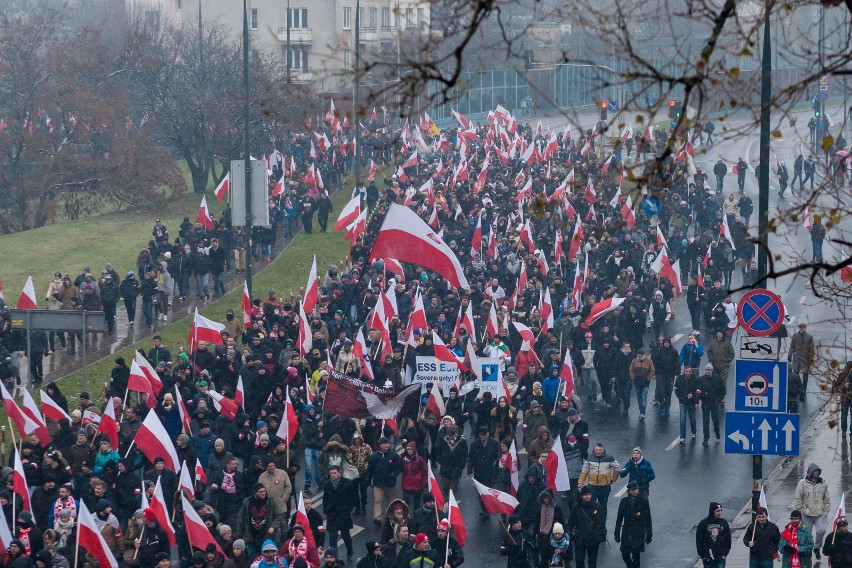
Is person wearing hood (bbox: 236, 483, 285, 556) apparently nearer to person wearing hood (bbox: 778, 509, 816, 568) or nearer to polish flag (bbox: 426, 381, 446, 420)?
polish flag (bbox: 426, 381, 446, 420)

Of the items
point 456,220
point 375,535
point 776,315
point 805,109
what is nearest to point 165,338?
point 456,220

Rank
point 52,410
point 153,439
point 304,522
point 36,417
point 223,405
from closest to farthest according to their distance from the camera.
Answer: point 304,522, point 153,439, point 36,417, point 52,410, point 223,405

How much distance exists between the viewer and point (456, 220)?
34.7 meters

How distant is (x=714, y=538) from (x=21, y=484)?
7358mm

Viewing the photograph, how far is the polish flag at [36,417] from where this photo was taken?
62.1ft

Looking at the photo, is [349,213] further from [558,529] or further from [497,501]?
[558,529]

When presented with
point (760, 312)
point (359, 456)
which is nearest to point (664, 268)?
point (359, 456)

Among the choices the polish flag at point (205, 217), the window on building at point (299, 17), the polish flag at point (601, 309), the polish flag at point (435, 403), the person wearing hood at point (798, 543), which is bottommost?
the person wearing hood at point (798, 543)

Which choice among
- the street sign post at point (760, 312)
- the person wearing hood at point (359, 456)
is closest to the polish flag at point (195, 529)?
the person wearing hood at point (359, 456)

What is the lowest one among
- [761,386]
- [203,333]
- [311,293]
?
[203,333]

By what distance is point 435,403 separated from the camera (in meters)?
20.5

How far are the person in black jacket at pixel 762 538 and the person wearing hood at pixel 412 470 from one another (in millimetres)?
4362

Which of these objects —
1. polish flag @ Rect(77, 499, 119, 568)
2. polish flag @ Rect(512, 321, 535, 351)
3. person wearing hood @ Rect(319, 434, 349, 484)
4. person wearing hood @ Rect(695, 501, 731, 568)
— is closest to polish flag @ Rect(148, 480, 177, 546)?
polish flag @ Rect(77, 499, 119, 568)

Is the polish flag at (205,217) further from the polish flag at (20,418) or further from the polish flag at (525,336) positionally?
the polish flag at (20,418)
